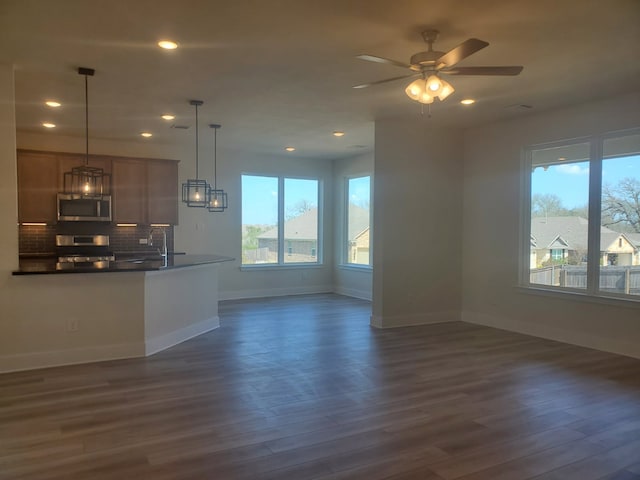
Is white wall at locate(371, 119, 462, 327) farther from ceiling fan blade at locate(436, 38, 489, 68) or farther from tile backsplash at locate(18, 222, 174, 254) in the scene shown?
tile backsplash at locate(18, 222, 174, 254)

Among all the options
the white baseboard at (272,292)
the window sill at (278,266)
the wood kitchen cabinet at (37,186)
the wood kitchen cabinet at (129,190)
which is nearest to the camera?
the wood kitchen cabinet at (37,186)

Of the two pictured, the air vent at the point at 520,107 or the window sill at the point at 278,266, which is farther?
the window sill at the point at 278,266

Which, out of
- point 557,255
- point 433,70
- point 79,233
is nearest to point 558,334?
point 557,255

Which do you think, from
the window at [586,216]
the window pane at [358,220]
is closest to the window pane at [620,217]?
the window at [586,216]

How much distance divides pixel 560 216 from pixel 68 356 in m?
5.68

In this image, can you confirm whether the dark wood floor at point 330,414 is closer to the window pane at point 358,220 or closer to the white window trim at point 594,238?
the white window trim at point 594,238

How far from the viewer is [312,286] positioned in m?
9.51

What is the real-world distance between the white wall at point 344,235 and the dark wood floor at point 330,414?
3531 millimetres

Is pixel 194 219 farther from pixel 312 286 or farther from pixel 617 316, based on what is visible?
pixel 617 316

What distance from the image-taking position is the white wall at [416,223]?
623cm

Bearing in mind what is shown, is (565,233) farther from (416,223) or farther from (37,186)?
(37,186)

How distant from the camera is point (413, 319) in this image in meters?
6.41

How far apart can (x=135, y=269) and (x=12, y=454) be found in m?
2.12

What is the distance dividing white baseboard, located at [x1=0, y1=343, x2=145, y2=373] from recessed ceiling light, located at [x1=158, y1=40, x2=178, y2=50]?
2.90m
